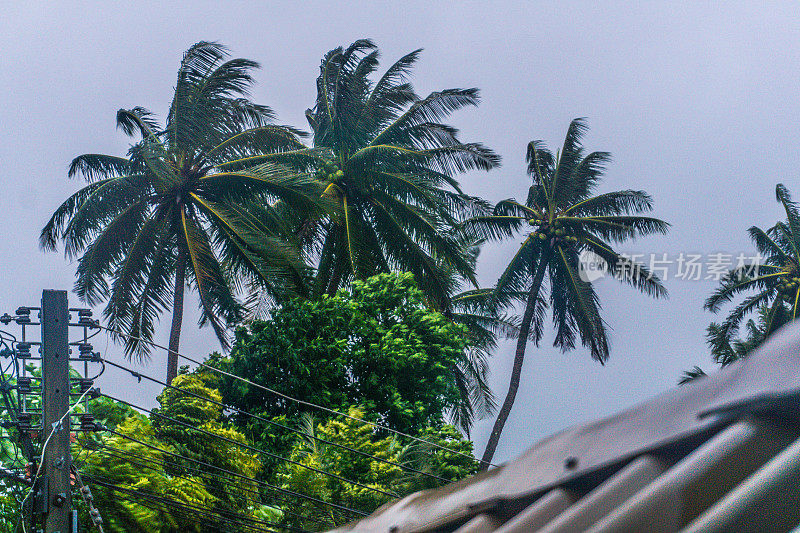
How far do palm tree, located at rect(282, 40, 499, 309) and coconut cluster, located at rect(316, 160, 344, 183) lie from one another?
0.03 m

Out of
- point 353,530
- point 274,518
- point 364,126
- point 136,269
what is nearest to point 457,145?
point 364,126

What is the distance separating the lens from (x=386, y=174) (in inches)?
787

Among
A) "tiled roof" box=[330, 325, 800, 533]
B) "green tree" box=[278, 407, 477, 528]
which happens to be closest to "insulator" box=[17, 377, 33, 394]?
"green tree" box=[278, 407, 477, 528]

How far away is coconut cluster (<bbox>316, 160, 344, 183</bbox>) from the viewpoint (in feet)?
68.0

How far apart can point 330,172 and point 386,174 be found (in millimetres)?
1770

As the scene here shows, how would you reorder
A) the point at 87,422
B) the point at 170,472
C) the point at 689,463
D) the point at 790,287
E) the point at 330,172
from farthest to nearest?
the point at 790,287 → the point at 330,172 → the point at 170,472 → the point at 87,422 → the point at 689,463

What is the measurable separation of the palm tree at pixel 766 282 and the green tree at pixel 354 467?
14.4 meters

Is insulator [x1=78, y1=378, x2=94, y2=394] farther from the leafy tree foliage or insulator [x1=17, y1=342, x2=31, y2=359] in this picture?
the leafy tree foliage

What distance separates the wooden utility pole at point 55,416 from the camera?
7539mm

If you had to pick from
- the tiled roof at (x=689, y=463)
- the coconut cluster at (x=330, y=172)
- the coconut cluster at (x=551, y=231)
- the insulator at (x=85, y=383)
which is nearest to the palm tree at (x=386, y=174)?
the coconut cluster at (x=330, y=172)

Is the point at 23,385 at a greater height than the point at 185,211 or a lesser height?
lesser

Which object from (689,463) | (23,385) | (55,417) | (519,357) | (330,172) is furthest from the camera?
(519,357)

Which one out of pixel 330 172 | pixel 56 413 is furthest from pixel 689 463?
pixel 330 172

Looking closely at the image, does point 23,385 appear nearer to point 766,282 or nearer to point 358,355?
point 358,355
